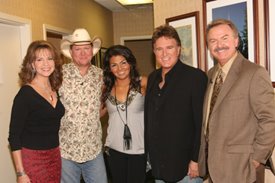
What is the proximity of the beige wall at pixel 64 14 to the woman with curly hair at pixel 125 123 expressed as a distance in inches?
53.9

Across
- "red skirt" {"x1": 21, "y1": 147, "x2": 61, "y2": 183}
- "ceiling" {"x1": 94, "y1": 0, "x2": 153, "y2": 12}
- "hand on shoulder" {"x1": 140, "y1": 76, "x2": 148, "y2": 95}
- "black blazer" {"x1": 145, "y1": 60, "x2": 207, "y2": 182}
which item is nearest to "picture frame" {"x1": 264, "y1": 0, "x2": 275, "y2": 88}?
"black blazer" {"x1": 145, "y1": 60, "x2": 207, "y2": 182}

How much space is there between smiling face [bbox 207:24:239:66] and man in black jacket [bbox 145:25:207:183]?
0.70ft

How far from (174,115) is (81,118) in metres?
0.78

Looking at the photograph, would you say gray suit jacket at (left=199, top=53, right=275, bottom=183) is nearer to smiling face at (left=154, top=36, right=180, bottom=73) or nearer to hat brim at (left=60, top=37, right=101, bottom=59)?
smiling face at (left=154, top=36, right=180, bottom=73)

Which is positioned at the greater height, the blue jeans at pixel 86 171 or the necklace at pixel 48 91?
the necklace at pixel 48 91

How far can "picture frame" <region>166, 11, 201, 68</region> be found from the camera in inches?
99.7

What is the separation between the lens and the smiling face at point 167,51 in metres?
1.90

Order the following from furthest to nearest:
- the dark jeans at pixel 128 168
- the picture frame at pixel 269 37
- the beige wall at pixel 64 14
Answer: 1. the beige wall at pixel 64 14
2. the dark jeans at pixel 128 168
3. the picture frame at pixel 269 37

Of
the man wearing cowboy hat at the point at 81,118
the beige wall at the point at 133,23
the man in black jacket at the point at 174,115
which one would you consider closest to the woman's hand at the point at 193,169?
the man in black jacket at the point at 174,115

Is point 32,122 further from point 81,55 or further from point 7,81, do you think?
point 7,81

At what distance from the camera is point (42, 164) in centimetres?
196

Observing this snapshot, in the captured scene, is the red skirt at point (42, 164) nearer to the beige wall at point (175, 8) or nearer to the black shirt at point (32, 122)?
the black shirt at point (32, 122)

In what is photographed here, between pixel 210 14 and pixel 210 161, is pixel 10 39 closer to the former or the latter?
pixel 210 14

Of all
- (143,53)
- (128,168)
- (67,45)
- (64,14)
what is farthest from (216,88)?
(143,53)
